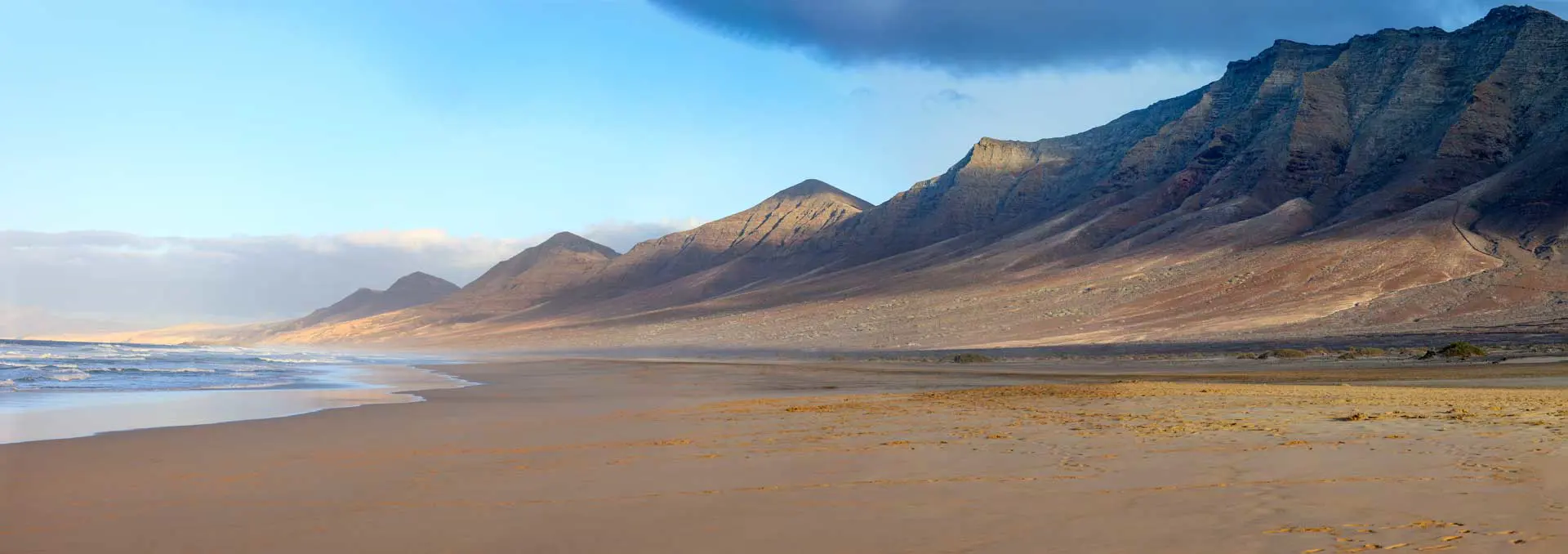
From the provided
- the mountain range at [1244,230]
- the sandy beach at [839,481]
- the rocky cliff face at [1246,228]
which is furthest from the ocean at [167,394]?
the rocky cliff face at [1246,228]

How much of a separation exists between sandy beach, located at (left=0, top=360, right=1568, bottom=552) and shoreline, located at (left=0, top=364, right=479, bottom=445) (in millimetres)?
1554

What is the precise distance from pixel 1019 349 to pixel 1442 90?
310 feet

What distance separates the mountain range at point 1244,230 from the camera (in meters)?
85.8

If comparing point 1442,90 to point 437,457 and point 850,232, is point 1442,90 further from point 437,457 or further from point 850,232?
point 437,457

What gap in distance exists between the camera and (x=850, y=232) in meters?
198

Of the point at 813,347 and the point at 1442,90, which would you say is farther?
the point at 1442,90

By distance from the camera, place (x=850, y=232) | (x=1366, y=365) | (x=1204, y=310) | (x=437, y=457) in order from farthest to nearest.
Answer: (x=850, y=232)
(x=1204, y=310)
(x=1366, y=365)
(x=437, y=457)

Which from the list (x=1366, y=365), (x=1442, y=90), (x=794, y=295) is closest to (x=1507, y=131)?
(x=1442, y=90)

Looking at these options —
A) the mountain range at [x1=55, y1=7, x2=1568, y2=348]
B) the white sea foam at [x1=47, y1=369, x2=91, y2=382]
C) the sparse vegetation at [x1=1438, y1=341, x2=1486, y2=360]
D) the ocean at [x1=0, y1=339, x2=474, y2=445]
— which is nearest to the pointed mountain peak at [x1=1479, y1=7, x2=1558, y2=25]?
the mountain range at [x1=55, y1=7, x2=1568, y2=348]

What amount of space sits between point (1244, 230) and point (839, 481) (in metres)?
113

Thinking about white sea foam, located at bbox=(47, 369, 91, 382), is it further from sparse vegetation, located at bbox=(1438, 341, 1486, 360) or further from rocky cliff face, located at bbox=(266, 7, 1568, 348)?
rocky cliff face, located at bbox=(266, 7, 1568, 348)

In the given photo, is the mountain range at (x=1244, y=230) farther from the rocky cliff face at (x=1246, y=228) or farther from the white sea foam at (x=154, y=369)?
the white sea foam at (x=154, y=369)

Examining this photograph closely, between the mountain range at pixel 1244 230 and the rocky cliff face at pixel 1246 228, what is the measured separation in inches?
13.2

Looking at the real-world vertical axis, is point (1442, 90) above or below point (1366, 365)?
above
